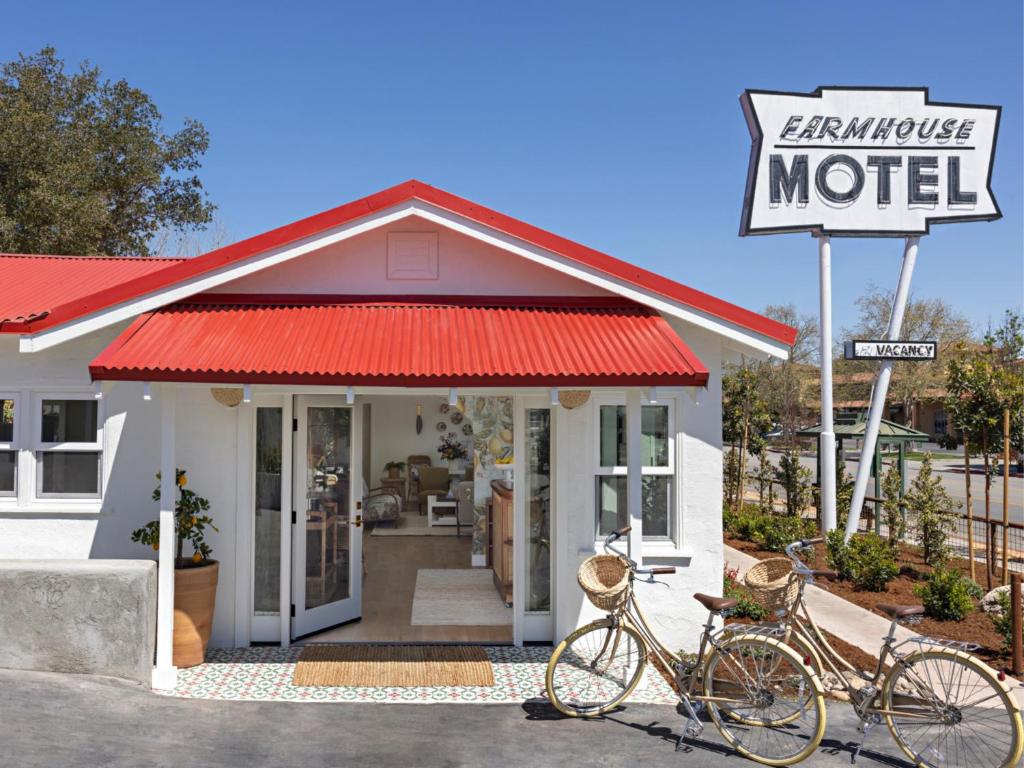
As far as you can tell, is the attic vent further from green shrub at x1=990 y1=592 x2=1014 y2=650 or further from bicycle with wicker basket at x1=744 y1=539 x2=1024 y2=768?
green shrub at x1=990 y1=592 x2=1014 y2=650

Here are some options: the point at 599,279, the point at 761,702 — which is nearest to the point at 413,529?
the point at 599,279

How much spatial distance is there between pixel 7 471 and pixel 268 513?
9.09ft

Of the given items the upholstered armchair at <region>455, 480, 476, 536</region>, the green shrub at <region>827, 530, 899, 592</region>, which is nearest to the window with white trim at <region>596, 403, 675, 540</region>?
the green shrub at <region>827, 530, 899, 592</region>

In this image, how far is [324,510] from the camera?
8281 millimetres

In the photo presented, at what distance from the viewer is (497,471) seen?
1227 cm

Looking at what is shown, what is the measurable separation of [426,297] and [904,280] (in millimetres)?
8271

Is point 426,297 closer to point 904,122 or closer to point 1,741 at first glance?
point 1,741

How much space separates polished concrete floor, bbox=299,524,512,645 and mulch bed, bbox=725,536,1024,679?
4065mm

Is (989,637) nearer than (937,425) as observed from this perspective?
Yes

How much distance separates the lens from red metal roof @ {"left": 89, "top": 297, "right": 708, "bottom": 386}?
6.73 meters

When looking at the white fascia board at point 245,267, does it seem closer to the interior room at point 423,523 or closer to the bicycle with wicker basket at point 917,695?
the interior room at point 423,523

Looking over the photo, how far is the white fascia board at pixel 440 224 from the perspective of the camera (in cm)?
754

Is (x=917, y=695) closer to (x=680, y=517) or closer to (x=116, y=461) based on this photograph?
(x=680, y=517)

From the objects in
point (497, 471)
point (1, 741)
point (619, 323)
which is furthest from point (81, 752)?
point (497, 471)
